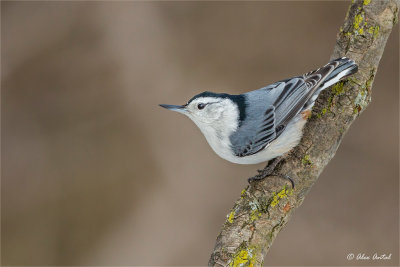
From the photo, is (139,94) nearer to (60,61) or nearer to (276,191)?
(60,61)

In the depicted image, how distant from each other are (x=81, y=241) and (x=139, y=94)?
1.52 meters

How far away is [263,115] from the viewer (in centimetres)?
279

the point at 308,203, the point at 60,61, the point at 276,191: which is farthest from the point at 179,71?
the point at 276,191

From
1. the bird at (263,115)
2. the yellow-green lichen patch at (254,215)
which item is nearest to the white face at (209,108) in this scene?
the bird at (263,115)

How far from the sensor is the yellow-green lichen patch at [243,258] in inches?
85.4

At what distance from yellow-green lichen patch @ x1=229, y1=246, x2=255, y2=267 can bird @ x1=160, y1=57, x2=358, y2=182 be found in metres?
0.67

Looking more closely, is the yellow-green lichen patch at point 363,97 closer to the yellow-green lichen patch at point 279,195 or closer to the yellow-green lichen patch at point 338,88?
the yellow-green lichen patch at point 338,88

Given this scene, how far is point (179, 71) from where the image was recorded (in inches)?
185

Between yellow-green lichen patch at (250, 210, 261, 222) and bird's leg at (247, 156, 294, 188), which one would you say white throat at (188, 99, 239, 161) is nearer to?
bird's leg at (247, 156, 294, 188)

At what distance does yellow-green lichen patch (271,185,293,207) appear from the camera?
2434 millimetres

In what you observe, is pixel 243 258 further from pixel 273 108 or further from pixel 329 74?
pixel 329 74

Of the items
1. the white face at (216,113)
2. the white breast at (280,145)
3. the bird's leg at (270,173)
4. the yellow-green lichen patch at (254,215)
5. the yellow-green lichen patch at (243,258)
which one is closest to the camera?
the yellow-green lichen patch at (243,258)

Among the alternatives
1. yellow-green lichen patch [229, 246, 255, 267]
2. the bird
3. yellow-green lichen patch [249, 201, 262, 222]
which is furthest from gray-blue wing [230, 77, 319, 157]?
yellow-green lichen patch [229, 246, 255, 267]

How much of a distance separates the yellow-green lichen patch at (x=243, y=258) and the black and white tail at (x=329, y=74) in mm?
985
